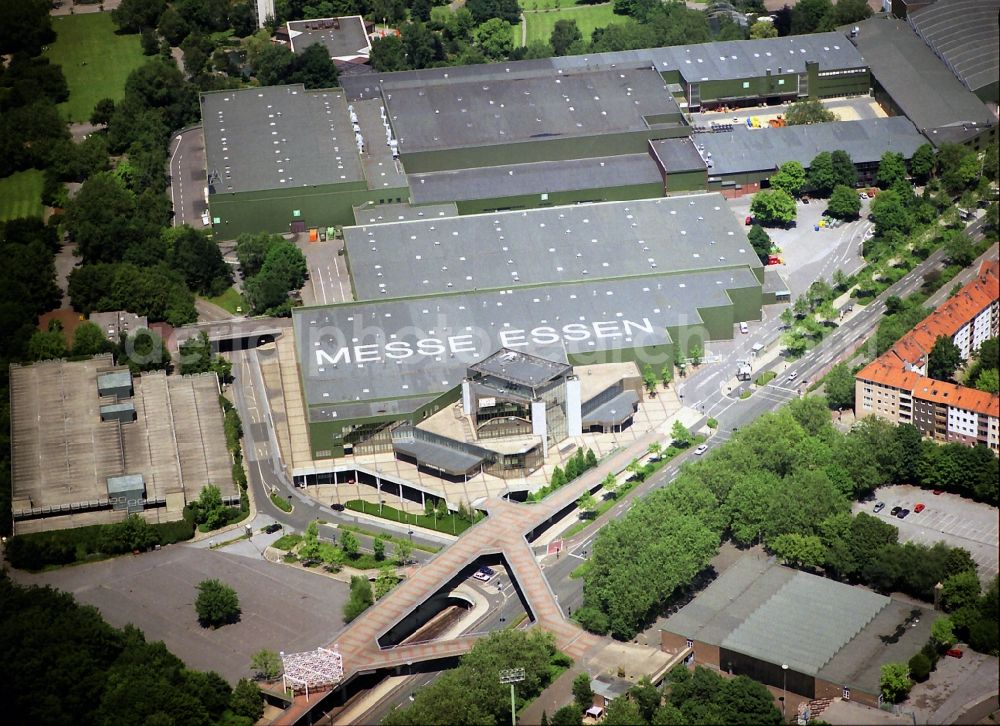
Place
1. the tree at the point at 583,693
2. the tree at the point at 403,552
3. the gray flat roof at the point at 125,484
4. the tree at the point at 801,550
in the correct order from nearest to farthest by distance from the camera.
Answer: the tree at the point at 583,693 → the tree at the point at 801,550 → the tree at the point at 403,552 → the gray flat roof at the point at 125,484

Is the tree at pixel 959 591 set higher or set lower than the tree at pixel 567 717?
higher

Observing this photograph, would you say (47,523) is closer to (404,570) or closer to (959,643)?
(404,570)

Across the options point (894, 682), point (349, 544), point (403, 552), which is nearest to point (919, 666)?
point (894, 682)

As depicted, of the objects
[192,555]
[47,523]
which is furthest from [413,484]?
[47,523]

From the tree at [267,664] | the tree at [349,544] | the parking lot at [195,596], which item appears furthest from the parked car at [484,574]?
the tree at [267,664]

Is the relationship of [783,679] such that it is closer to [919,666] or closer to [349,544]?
[919,666]

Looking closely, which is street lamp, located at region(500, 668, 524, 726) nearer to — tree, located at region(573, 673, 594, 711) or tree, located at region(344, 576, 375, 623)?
tree, located at region(573, 673, 594, 711)

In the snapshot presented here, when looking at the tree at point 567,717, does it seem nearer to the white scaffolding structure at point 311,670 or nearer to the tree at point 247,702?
the white scaffolding structure at point 311,670
